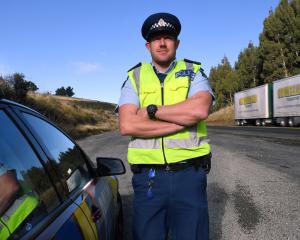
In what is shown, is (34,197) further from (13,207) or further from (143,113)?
(143,113)

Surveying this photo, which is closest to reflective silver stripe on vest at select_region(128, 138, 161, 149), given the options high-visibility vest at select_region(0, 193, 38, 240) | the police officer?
the police officer

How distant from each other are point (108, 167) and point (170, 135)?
92 cm

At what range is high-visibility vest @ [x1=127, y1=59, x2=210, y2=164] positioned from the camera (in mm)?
3139

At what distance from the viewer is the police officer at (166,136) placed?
10.1 ft

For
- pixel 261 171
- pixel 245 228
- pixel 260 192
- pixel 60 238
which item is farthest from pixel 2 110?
pixel 261 171

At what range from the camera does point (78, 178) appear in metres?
3.42

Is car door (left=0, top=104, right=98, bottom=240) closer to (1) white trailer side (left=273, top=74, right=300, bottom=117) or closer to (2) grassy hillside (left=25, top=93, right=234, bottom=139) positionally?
(2) grassy hillside (left=25, top=93, right=234, bottom=139)

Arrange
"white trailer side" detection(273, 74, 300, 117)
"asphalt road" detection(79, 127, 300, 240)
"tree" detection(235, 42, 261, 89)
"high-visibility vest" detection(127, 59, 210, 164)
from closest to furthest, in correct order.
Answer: "high-visibility vest" detection(127, 59, 210, 164) → "asphalt road" detection(79, 127, 300, 240) → "white trailer side" detection(273, 74, 300, 117) → "tree" detection(235, 42, 261, 89)

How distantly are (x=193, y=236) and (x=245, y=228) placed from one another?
3040 mm

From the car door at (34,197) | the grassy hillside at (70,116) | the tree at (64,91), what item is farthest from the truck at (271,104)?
the tree at (64,91)

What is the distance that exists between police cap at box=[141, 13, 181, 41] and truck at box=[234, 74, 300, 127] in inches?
1341

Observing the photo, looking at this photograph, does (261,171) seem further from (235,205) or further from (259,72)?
(259,72)

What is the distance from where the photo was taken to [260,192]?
823cm

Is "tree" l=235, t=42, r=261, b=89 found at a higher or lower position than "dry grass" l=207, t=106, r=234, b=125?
higher
